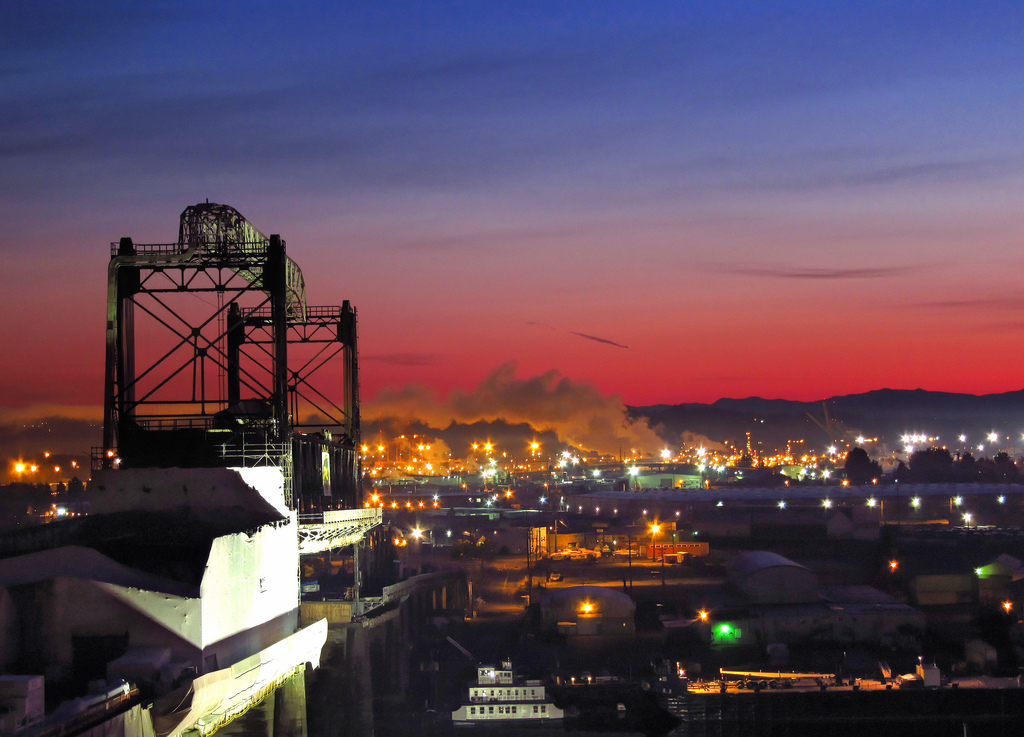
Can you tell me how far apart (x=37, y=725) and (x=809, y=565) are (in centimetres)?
7197

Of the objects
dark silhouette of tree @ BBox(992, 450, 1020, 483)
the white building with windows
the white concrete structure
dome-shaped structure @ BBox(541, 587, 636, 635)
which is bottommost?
the white building with windows

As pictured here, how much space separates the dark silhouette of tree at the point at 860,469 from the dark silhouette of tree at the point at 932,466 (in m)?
5.51

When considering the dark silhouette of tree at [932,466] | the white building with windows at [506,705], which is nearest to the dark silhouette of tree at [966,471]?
the dark silhouette of tree at [932,466]

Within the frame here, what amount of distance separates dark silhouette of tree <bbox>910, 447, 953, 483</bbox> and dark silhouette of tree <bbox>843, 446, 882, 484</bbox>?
5505mm

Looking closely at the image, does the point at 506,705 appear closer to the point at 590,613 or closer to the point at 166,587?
the point at 590,613

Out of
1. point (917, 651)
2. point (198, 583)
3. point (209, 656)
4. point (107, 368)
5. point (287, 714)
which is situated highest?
point (107, 368)

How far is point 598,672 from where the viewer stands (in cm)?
4772

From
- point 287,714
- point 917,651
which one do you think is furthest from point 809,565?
point 287,714

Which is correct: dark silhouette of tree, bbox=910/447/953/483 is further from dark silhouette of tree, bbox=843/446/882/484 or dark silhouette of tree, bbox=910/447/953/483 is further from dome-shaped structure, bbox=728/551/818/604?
dome-shaped structure, bbox=728/551/818/604

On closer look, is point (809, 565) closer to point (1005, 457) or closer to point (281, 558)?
point (281, 558)

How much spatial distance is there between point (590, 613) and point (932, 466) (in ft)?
378

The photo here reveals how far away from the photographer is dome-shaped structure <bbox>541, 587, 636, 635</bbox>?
55094 mm

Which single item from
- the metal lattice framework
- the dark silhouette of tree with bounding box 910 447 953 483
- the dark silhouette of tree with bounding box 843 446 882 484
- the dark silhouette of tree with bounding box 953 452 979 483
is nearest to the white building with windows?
the metal lattice framework

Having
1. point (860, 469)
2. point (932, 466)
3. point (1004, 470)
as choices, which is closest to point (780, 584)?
point (860, 469)
